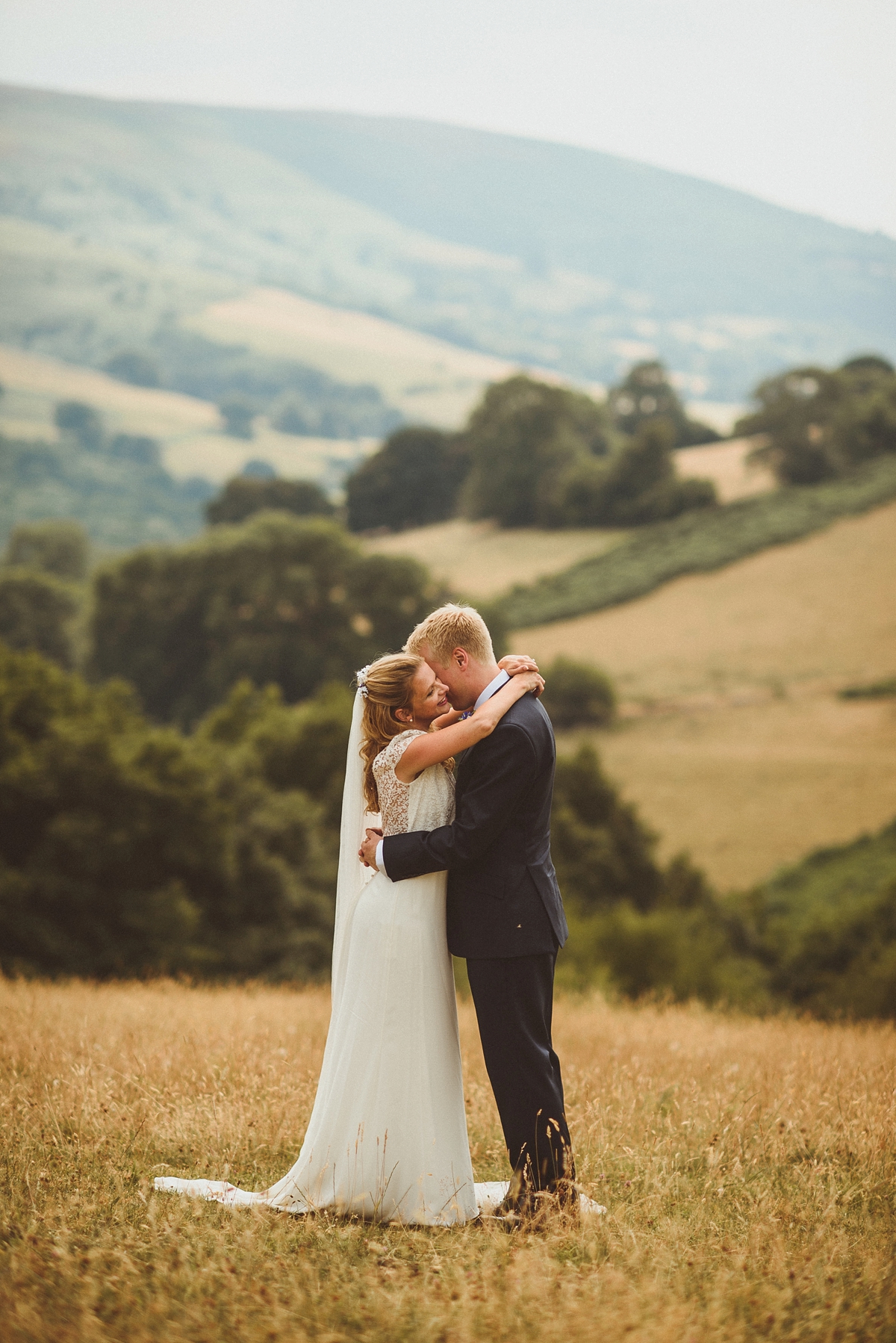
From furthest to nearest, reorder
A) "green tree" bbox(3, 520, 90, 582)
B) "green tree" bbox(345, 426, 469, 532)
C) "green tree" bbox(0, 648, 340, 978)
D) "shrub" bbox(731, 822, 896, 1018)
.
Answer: "green tree" bbox(345, 426, 469, 532)
"green tree" bbox(3, 520, 90, 582)
"shrub" bbox(731, 822, 896, 1018)
"green tree" bbox(0, 648, 340, 978)

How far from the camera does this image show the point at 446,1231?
3.88 metres

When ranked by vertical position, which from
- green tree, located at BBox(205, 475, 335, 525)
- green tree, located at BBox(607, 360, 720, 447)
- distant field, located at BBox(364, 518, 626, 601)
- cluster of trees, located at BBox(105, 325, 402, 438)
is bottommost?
distant field, located at BBox(364, 518, 626, 601)

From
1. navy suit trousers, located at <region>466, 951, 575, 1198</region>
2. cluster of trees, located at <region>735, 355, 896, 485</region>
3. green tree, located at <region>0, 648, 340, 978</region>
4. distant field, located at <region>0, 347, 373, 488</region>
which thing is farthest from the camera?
distant field, located at <region>0, 347, 373, 488</region>

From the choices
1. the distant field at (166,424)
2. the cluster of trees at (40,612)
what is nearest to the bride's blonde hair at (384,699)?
the cluster of trees at (40,612)

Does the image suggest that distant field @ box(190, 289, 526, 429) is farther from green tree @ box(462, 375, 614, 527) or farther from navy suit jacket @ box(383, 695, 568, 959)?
navy suit jacket @ box(383, 695, 568, 959)

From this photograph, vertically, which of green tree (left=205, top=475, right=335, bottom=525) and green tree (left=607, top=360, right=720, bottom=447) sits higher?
green tree (left=607, top=360, right=720, bottom=447)

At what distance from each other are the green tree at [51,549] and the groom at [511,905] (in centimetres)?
8257

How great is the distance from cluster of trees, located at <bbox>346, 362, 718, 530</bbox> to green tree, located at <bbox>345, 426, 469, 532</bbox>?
8cm

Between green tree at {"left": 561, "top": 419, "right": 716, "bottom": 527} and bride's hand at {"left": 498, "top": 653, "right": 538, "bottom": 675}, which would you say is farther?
green tree at {"left": 561, "top": 419, "right": 716, "bottom": 527}

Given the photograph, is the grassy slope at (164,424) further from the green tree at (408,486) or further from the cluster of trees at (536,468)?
the cluster of trees at (536,468)

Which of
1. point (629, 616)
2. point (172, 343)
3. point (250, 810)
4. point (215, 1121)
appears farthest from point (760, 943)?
point (172, 343)

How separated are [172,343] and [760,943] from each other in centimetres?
17189

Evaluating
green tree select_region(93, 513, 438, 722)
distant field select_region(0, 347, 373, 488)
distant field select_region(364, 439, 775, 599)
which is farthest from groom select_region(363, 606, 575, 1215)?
distant field select_region(0, 347, 373, 488)

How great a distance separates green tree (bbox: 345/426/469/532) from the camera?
91750 millimetres
